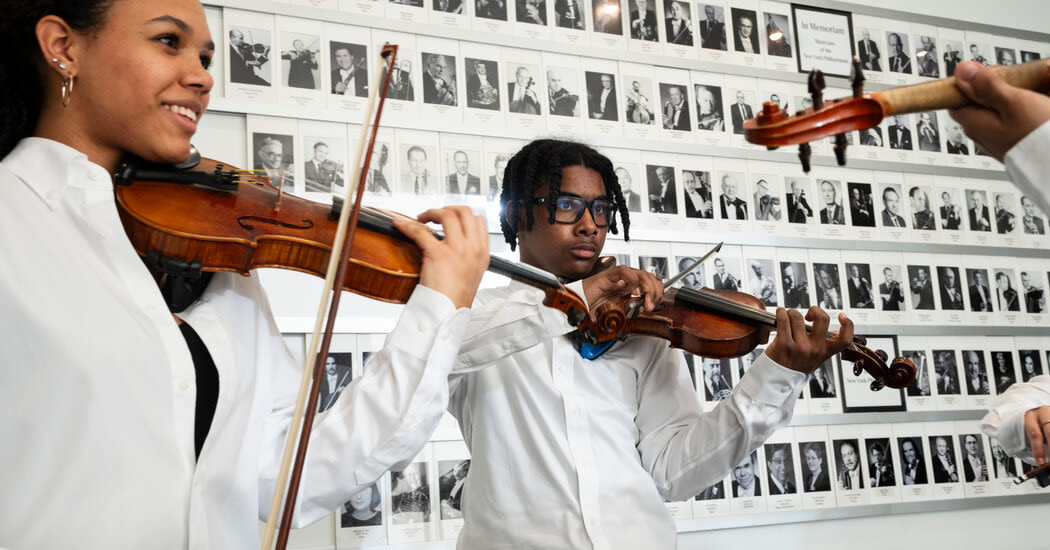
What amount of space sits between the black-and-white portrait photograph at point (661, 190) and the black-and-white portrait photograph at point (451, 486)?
925 millimetres

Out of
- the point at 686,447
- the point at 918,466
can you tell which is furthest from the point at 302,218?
the point at 918,466

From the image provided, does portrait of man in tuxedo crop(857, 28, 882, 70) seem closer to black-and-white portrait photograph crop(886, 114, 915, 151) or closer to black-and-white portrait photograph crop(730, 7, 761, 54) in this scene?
black-and-white portrait photograph crop(886, 114, 915, 151)

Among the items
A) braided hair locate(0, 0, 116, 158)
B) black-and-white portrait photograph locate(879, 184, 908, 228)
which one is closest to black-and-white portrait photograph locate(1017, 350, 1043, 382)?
black-and-white portrait photograph locate(879, 184, 908, 228)

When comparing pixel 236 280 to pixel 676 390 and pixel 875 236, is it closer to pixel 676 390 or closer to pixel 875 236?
pixel 676 390

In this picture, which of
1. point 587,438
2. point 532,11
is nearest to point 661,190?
point 532,11

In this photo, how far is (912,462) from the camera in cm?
267

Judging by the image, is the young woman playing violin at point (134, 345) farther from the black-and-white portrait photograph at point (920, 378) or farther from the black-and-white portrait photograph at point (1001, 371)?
the black-and-white portrait photograph at point (1001, 371)

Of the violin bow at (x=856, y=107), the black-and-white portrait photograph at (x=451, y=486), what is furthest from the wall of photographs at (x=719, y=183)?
the violin bow at (x=856, y=107)

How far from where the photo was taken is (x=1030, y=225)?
3014mm

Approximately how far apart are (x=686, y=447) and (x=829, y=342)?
13.9 inches

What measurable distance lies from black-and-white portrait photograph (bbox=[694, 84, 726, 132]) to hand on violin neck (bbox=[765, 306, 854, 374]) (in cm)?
109

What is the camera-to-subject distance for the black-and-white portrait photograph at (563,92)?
8.09ft

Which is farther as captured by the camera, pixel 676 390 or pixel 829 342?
pixel 676 390

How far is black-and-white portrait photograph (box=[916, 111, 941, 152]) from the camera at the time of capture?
9.60 ft
